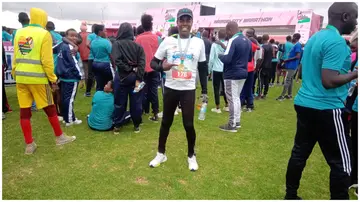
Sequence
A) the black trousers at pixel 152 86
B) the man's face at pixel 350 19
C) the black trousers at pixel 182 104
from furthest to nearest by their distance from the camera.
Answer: the black trousers at pixel 152 86 → the black trousers at pixel 182 104 → the man's face at pixel 350 19

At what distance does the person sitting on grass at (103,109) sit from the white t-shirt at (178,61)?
6.53 feet

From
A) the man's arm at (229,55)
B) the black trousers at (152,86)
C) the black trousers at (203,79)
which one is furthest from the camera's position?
the black trousers at (203,79)

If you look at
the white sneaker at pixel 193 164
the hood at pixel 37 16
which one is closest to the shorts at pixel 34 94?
the hood at pixel 37 16

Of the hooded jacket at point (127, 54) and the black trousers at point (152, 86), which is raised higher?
the hooded jacket at point (127, 54)

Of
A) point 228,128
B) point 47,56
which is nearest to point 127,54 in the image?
point 47,56

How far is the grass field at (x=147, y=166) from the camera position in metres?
3.11

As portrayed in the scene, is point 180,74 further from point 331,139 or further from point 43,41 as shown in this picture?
point 43,41

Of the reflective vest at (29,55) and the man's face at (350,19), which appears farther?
the reflective vest at (29,55)

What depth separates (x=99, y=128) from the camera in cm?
509

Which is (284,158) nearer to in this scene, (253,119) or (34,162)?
(253,119)

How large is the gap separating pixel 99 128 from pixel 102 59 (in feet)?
6.06

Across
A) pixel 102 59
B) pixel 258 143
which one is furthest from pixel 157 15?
pixel 258 143

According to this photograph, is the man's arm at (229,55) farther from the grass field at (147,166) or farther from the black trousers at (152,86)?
the black trousers at (152,86)

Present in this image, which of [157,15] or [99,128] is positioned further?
[157,15]
